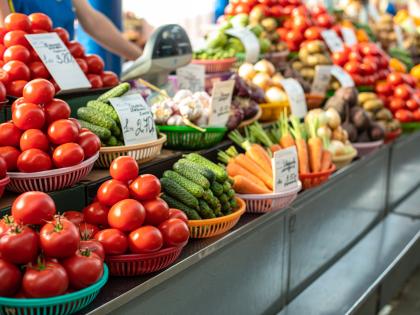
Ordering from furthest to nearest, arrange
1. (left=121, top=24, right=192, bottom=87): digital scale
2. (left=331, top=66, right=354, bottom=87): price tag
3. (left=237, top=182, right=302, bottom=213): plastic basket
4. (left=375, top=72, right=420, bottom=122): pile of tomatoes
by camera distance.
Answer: (left=375, top=72, right=420, bottom=122): pile of tomatoes
(left=331, top=66, right=354, bottom=87): price tag
(left=121, top=24, right=192, bottom=87): digital scale
(left=237, top=182, right=302, bottom=213): plastic basket

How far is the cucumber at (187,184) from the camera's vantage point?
222 cm

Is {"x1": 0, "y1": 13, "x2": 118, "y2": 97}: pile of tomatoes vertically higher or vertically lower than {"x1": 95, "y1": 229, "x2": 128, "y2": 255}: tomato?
higher

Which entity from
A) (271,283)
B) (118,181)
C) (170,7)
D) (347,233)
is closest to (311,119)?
(347,233)

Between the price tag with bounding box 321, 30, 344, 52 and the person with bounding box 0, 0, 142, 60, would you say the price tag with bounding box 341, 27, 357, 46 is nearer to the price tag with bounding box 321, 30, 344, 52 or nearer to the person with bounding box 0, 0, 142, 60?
the price tag with bounding box 321, 30, 344, 52

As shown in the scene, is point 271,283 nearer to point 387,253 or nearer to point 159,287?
point 159,287

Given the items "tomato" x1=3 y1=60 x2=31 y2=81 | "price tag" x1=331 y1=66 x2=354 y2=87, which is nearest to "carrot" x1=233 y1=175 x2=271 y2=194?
"tomato" x1=3 y1=60 x2=31 y2=81

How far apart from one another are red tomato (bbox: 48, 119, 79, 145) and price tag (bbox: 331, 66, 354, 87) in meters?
2.74

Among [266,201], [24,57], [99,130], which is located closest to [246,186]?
[266,201]

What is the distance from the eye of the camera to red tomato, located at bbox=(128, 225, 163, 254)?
1841 millimetres

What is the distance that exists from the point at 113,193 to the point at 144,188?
3.8 inches

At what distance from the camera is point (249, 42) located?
12.9 feet

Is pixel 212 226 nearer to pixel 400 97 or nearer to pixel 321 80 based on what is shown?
pixel 321 80

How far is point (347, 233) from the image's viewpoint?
3.52m

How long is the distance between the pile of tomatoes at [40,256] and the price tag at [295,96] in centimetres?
215
